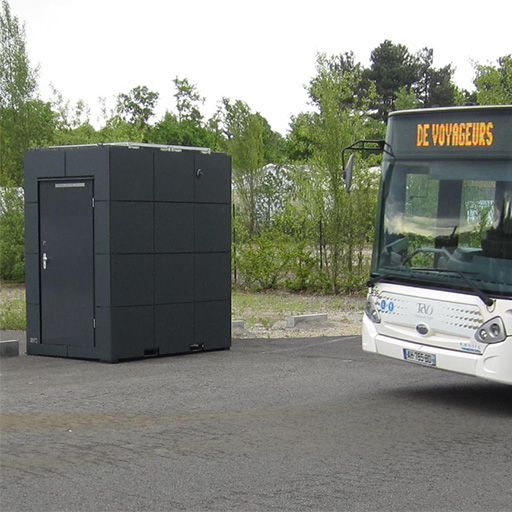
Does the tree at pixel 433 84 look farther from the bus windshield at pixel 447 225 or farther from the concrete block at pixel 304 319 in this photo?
the bus windshield at pixel 447 225

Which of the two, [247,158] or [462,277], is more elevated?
[247,158]

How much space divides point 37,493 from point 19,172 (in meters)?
20.0

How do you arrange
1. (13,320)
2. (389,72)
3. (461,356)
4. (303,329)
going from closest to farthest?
(461,356) → (303,329) → (13,320) → (389,72)

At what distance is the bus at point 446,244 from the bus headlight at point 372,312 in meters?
0.01

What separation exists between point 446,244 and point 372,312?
3.66 ft

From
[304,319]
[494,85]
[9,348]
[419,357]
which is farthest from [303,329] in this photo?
[494,85]

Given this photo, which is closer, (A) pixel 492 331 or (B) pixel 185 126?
(A) pixel 492 331

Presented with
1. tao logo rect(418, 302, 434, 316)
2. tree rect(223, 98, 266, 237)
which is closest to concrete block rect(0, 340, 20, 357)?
tao logo rect(418, 302, 434, 316)

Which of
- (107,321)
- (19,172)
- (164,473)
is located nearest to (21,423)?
(164,473)

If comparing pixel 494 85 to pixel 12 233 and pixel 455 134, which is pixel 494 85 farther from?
pixel 455 134

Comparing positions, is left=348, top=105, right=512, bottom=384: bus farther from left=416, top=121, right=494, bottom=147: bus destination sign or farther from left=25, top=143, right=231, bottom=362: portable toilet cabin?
left=25, top=143, right=231, bottom=362: portable toilet cabin

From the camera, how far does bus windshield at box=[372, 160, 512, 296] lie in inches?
366

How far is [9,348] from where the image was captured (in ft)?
43.8

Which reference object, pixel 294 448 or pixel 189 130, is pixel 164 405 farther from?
pixel 189 130
